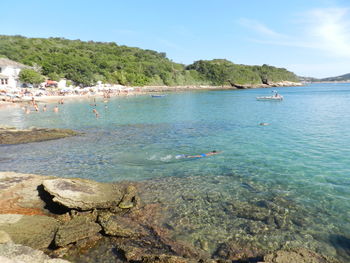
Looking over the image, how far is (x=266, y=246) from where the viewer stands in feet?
22.4

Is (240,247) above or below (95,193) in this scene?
below

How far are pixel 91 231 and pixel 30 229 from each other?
1713mm

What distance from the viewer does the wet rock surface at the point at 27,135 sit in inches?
773

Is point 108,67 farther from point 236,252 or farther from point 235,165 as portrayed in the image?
point 236,252

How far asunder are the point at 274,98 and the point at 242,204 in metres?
56.5

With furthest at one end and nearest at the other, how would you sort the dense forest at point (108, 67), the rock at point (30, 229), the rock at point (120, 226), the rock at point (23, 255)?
the dense forest at point (108, 67), the rock at point (120, 226), the rock at point (30, 229), the rock at point (23, 255)

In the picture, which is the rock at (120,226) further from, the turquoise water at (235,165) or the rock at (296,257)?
the rock at (296,257)

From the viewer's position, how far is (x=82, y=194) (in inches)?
335

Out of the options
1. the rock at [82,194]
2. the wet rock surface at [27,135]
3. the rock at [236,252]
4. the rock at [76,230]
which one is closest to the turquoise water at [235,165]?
the rock at [236,252]

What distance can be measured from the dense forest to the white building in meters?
4.15

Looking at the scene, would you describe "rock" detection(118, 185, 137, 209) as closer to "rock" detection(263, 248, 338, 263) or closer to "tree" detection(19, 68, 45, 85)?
"rock" detection(263, 248, 338, 263)

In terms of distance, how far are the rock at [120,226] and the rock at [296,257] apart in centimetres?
352

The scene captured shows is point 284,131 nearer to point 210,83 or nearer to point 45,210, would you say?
point 45,210

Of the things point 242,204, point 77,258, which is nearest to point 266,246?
point 242,204
